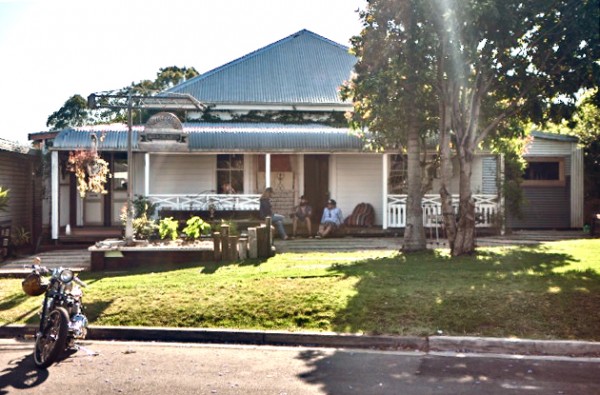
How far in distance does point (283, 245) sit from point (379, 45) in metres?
5.77

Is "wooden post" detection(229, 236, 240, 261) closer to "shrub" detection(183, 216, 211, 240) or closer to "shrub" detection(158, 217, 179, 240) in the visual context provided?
"shrub" detection(183, 216, 211, 240)

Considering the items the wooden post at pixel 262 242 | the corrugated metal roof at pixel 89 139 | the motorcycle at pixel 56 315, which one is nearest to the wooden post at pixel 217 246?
the wooden post at pixel 262 242

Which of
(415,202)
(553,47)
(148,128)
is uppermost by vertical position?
(553,47)

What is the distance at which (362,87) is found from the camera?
13656mm

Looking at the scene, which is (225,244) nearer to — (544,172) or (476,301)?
(476,301)

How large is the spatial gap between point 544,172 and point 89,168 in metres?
15.2

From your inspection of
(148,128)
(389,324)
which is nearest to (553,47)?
(389,324)

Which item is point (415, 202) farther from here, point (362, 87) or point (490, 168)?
point (490, 168)

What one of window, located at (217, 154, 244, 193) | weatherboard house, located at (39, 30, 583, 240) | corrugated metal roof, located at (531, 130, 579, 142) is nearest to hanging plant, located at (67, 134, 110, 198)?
weatherboard house, located at (39, 30, 583, 240)

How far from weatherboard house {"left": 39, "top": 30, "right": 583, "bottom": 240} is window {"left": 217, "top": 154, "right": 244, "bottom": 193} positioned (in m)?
0.03

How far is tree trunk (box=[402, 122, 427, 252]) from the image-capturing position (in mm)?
14609

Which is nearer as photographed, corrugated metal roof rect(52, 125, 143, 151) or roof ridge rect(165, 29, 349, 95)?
corrugated metal roof rect(52, 125, 143, 151)

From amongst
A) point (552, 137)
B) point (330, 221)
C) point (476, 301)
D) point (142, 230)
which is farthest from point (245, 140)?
point (476, 301)

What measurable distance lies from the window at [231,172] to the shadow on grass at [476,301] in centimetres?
1017
